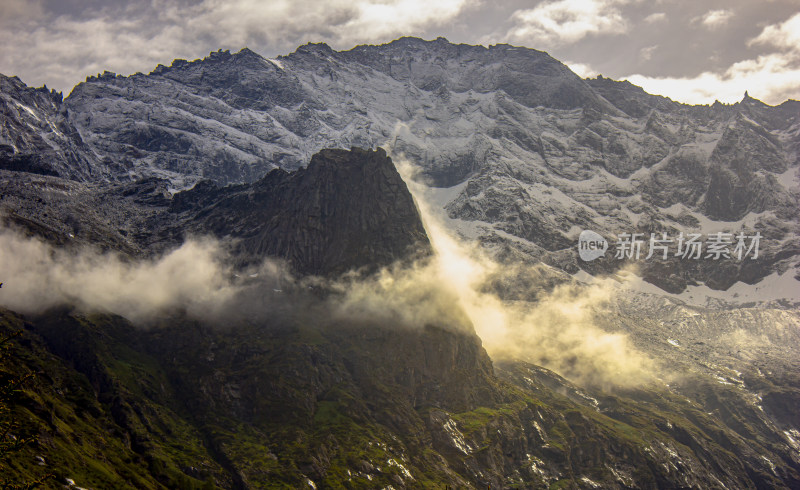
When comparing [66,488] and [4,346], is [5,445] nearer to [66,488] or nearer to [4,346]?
[4,346]

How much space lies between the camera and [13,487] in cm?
4928

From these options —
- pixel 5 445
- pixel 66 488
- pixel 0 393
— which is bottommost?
pixel 66 488

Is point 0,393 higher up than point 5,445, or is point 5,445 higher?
point 0,393

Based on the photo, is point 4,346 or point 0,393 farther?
point 4,346

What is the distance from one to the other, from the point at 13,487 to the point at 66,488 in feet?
586

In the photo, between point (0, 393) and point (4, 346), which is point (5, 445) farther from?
point (4, 346)

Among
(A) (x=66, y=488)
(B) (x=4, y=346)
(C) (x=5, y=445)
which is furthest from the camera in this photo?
(A) (x=66, y=488)

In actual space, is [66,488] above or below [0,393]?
below

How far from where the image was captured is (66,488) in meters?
197

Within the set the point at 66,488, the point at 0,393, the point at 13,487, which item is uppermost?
the point at 0,393

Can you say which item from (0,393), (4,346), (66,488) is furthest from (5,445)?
(66,488)

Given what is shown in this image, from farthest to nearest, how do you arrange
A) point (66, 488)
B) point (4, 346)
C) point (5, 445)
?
point (66, 488) < point (4, 346) < point (5, 445)

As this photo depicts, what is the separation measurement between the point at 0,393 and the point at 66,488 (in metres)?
184

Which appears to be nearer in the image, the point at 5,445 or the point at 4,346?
the point at 5,445
